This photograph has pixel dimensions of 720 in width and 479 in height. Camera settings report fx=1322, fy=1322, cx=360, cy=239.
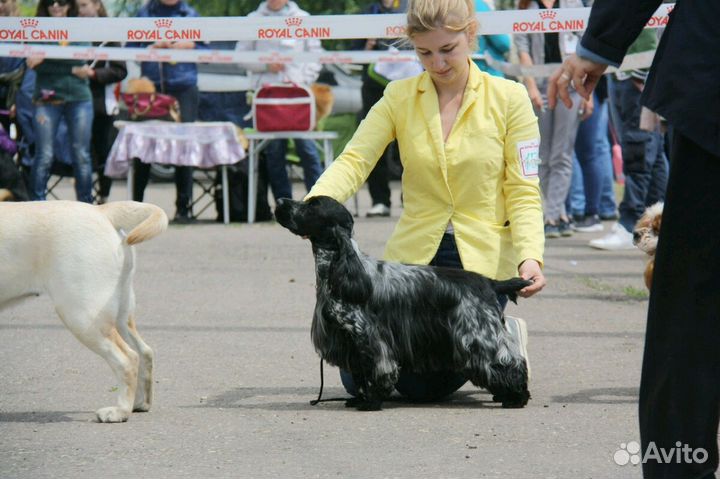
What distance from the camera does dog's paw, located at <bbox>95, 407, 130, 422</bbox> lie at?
489 centimetres

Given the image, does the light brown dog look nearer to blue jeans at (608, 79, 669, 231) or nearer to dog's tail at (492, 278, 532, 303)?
dog's tail at (492, 278, 532, 303)

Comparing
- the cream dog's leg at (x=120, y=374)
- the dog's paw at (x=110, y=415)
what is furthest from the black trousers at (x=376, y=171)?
the dog's paw at (x=110, y=415)

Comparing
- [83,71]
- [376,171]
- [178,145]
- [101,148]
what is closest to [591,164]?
[376,171]

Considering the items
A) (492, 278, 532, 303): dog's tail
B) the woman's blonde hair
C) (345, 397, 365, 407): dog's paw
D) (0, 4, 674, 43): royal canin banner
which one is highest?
the woman's blonde hair

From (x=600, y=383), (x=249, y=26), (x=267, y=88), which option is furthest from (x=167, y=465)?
(x=267, y=88)

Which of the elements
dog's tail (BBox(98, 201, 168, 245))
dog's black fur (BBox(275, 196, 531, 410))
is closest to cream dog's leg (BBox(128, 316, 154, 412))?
dog's tail (BBox(98, 201, 168, 245))

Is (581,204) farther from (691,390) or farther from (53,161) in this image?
(691,390)

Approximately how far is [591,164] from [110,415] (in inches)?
328

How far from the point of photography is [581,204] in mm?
12836

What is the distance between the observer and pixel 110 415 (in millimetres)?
4895

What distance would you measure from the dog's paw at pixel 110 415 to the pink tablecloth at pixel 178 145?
26.1 ft

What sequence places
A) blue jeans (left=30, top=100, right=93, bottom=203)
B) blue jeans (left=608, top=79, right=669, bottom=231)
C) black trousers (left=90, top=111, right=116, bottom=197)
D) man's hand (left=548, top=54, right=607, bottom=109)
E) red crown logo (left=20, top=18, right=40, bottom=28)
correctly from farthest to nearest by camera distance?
black trousers (left=90, top=111, right=116, bottom=197) < blue jeans (left=30, top=100, right=93, bottom=203) < blue jeans (left=608, top=79, right=669, bottom=231) < red crown logo (left=20, top=18, right=40, bottom=28) < man's hand (left=548, top=54, right=607, bottom=109)

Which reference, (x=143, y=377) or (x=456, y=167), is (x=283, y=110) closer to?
(x=456, y=167)

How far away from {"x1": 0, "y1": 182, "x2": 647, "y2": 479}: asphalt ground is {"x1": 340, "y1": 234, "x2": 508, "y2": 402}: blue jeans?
0.22 feet
